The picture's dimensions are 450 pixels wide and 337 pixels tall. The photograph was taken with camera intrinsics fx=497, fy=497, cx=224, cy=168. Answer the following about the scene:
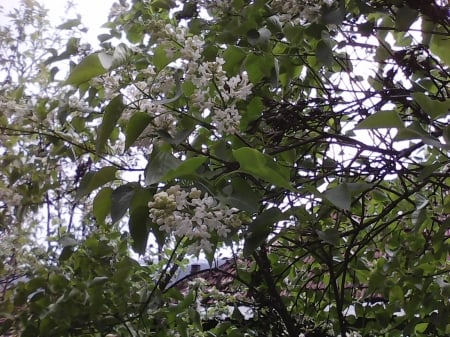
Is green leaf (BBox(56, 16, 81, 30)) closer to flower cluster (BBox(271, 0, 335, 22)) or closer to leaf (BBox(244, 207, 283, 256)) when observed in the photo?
flower cluster (BBox(271, 0, 335, 22))

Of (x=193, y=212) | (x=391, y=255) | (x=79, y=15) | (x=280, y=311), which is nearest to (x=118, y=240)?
(x=280, y=311)

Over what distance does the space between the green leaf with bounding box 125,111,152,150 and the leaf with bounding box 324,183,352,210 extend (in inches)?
11.3

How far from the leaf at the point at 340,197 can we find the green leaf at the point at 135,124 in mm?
286

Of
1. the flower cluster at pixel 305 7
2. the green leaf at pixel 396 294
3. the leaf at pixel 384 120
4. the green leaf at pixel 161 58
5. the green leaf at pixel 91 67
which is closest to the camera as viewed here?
the leaf at pixel 384 120

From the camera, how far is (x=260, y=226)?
2.47ft

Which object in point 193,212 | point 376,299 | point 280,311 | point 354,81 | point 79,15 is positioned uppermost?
point 79,15

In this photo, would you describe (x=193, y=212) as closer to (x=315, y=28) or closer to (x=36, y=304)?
(x=315, y=28)

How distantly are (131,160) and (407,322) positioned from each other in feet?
3.07

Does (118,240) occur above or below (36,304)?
above

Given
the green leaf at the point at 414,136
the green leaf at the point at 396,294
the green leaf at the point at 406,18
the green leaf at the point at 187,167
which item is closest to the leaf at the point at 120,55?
the green leaf at the point at 187,167

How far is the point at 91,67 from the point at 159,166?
0.18m

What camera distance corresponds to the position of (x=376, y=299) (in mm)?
1794

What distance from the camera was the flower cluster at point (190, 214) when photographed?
0.65 metres

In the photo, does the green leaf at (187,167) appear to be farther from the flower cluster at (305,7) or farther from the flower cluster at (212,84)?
the flower cluster at (305,7)
